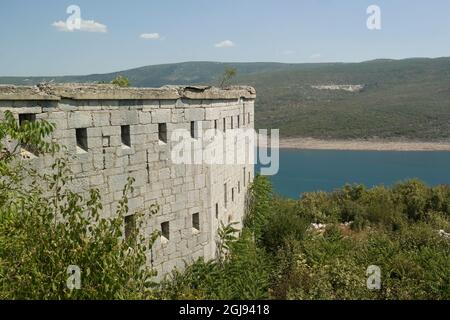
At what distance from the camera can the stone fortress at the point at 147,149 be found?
8430 millimetres

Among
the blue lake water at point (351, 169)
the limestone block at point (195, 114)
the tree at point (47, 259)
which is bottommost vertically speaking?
the blue lake water at point (351, 169)

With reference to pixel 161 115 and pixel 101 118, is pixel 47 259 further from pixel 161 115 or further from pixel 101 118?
pixel 161 115

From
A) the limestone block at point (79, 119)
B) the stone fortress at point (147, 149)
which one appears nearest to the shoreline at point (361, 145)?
the stone fortress at point (147, 149)

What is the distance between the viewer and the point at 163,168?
10.6 meters

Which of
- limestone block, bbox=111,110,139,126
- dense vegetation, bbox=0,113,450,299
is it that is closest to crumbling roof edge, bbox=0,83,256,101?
limestone block, bbox=111,110,139,126

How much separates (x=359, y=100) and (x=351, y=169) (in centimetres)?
4014

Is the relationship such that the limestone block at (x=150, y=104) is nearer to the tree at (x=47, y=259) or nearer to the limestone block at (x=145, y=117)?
the limestone block at (x=145, y=117)

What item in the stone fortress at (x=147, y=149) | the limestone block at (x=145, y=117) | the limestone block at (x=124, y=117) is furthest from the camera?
the limestone block at (x=145, y=117)

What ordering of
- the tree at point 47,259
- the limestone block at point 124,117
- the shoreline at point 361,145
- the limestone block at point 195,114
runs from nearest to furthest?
the tree at point 47,259
the limestone block at point 124,117
the limestone block at point 195,114
the shoreline at point 361,145

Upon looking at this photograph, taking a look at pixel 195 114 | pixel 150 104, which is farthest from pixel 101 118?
pixel 195 114

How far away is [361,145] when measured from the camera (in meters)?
72.8

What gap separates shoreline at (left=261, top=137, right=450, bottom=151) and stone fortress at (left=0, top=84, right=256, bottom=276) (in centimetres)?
6158

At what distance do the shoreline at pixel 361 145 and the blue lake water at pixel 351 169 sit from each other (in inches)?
45.6

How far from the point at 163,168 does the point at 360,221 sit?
43.1 ft
